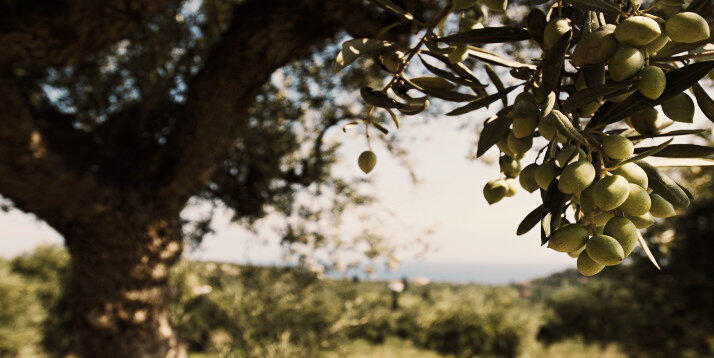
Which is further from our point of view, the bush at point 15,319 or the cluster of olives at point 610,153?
the bush at point 15,319

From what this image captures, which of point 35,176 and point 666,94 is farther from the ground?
point 35,176

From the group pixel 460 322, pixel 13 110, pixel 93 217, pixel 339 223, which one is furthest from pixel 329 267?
pixel 460 322

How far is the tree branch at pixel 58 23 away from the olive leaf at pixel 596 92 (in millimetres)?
1723

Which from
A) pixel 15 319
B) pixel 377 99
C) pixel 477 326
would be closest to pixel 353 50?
pixel 377 99

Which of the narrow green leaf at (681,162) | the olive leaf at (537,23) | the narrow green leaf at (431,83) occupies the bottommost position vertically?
the narrow green leaf at (681,162)

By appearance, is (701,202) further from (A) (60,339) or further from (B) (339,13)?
(A) (60,339)

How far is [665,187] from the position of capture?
1.69 ft

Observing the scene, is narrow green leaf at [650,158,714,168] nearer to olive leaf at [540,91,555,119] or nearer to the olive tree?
the olive tree

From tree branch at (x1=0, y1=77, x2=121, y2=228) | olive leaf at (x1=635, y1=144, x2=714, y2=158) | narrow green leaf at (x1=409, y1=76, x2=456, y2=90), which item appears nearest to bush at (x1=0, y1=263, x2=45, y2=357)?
tree branch at (x1=0, y1=77, x2=121, y2=228)

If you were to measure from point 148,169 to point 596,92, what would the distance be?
2.66m

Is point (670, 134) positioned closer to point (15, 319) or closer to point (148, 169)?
point (148, 169)

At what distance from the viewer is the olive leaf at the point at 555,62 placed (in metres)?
0.53

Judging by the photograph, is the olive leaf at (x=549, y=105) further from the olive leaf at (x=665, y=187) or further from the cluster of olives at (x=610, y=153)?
the olive leaf at (x=665, y=187)

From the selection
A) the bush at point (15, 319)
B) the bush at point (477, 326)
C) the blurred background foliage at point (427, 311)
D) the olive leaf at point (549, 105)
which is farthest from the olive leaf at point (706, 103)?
the bush at point (477, 326)
